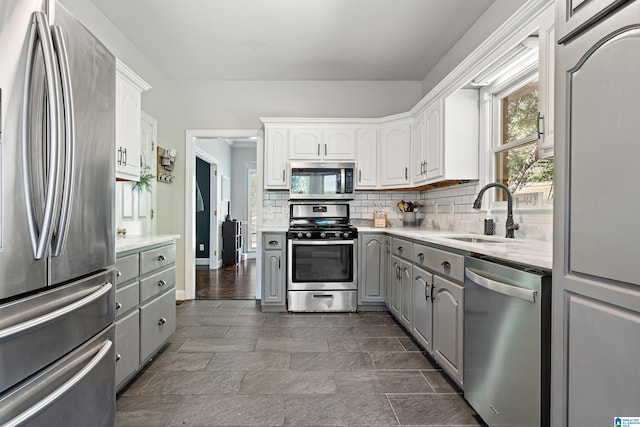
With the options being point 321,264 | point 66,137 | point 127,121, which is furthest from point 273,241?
point 66,137

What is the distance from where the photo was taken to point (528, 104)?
8.12 feet

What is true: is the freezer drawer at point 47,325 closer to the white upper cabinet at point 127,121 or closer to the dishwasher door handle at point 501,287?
the white upper cabinet at point 127,121

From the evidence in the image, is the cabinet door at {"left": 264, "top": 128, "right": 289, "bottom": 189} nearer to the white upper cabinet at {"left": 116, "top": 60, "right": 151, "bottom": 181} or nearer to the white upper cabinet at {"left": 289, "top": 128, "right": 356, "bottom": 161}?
the white upper cabinet at {"left": 289, "top": 128, "right": 356, "bottom": 161}

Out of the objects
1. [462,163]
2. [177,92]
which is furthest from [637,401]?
[177,92]

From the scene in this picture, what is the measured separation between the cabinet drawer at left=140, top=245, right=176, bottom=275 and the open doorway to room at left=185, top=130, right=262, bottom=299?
1.67m

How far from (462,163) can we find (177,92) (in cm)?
347

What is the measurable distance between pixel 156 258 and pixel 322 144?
227cm

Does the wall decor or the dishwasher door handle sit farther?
the wall decor

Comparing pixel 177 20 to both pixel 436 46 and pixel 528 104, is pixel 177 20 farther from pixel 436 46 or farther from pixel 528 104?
pixel 528 104

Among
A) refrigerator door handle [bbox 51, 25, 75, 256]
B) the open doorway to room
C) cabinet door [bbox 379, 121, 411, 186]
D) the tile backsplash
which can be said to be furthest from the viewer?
the open doorway to room

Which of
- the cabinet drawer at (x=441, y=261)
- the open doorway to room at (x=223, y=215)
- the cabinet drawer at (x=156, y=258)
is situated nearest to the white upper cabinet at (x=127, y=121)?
the cabinet drawer at (x=156, y=258)

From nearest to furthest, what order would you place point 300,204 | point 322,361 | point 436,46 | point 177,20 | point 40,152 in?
point 40,152, point 322,361, point 177,20, point 436,46, point 300,204

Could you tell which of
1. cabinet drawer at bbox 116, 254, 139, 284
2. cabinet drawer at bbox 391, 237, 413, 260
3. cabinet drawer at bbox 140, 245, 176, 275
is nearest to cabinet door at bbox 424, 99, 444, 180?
cabinet drawer at bbox 391, 237, 413, 260

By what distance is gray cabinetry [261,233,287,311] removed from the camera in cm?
370
